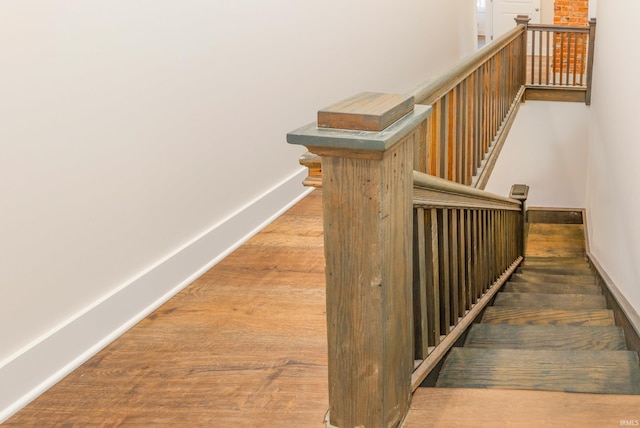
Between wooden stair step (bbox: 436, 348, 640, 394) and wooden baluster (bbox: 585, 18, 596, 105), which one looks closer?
wooden stair step (bbox: 436, 348, 640, 394)

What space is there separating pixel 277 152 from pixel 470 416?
2040 mm

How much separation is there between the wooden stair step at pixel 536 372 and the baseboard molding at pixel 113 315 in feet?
3.40

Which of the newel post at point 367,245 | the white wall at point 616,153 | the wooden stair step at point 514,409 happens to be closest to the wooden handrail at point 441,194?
the newel post at point 367,245

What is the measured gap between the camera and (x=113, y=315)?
2.27 metres

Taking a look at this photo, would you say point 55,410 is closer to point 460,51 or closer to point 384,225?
point 384,225

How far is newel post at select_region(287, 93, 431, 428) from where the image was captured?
1.36 m

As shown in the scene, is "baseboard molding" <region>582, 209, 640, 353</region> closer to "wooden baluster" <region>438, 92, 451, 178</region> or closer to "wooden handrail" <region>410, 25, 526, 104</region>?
"wooden baluster" <region>438, 92, 451, 178</region>

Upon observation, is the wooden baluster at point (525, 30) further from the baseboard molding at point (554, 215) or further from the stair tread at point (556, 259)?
the baseboard molding at point (554, 215)

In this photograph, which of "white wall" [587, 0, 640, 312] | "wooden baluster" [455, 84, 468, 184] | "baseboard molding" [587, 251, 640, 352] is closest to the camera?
"wooden baluster" [455, 84, 468, 184]

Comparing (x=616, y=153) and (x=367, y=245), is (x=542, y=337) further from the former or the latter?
(x=616, y=153)

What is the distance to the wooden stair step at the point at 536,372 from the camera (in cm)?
218

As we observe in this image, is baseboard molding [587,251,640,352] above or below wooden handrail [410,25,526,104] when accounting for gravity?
below

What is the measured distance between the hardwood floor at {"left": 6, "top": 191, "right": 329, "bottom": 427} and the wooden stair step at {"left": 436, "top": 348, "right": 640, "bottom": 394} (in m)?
0.45

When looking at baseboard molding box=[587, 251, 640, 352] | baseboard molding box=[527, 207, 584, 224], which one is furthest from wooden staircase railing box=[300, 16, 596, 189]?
baseboard molding box=[527, 207, 584, 224]
